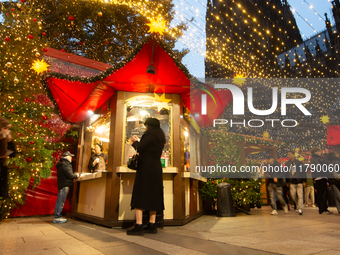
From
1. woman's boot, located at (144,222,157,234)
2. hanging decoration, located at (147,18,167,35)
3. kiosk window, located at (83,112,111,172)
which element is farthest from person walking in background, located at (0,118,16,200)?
kiosk window, located at (83,112,111,172)

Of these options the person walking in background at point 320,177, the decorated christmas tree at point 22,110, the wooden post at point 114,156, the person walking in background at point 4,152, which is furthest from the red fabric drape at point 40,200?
the person walking in background at point 320,177

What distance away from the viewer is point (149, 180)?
4.30 m

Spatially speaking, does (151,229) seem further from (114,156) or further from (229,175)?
(229,175)

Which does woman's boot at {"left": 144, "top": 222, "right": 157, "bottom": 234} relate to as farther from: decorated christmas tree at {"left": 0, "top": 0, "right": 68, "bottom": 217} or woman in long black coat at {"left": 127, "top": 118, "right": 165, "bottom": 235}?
decorated christmas tree at {"left": 0, "top": 0, "right": 68, "bottom": 217}

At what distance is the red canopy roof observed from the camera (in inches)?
190

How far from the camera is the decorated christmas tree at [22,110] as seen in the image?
6516mm

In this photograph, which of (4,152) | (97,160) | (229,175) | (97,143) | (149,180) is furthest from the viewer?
(229,175)

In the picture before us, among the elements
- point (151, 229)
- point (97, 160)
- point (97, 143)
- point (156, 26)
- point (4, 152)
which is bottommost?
point (151, 229)

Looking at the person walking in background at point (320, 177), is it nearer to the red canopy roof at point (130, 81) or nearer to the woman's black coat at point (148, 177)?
the red canopy roof at point (130, 81)

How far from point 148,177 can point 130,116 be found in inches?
78.0

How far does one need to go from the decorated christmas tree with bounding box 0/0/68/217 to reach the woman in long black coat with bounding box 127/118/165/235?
3.44 meters

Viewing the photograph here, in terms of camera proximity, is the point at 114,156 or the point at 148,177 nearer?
the point at 148,177

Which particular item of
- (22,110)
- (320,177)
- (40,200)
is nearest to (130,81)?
(22,110)

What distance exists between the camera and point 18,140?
255 inches
